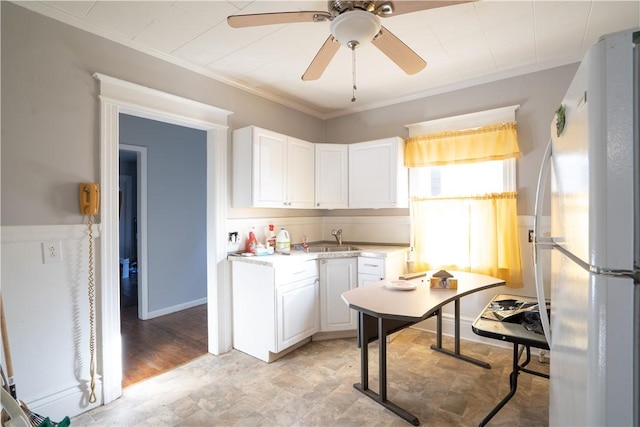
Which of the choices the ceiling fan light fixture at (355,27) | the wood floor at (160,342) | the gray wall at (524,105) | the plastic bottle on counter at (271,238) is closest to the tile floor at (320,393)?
the wood floor at (160,342)

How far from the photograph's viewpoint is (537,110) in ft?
9.26

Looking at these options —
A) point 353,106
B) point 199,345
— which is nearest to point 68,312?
point 199,345

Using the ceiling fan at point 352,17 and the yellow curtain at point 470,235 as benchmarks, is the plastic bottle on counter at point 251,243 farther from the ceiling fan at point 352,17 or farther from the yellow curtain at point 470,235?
the ceiling fan at point 352,17

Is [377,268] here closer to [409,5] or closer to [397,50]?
[397,50]

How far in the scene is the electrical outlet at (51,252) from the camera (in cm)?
191

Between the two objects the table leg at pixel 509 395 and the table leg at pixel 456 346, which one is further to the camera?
the table leg at pixel 456 346

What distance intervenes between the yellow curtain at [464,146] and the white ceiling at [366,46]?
530 mm

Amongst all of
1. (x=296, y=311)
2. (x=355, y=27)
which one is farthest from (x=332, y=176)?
(x=355, y=27)

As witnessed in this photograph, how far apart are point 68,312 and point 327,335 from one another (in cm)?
220

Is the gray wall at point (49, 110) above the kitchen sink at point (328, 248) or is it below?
above

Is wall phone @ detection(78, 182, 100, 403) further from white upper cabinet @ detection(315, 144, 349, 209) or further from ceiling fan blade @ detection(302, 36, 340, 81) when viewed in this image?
white upper cabinet @ detection(315, 144, 349, 209)

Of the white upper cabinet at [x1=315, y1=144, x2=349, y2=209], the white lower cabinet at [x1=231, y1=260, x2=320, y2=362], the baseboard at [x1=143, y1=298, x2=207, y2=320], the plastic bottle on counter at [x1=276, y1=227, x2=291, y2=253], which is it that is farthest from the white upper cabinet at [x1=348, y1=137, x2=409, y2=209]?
the baseboard at [x1=143, y1=298, x2=207, y2=320]

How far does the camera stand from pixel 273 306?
2.66 metres

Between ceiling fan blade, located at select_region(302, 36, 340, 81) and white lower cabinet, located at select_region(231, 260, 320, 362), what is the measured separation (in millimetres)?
1576
